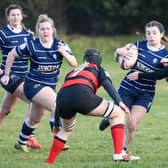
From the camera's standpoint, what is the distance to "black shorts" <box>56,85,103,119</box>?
8516 millimetres

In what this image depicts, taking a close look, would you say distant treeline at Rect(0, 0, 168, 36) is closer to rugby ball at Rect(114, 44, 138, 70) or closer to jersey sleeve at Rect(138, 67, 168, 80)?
rugby ball at Rect(114, 44, 138, 70)

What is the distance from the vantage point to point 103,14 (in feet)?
130

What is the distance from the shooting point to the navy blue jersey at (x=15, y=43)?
35.6ft

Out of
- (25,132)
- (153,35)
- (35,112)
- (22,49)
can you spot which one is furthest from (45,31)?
(25,132)

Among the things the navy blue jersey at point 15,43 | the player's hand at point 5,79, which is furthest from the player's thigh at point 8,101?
the player's hand at point 5,79

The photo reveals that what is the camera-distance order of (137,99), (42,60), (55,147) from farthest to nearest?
1. (42,60)
2. (137,99)
3. (55,147)

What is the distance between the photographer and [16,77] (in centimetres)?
1081

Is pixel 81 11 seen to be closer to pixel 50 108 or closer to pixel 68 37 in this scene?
pixel 68 37

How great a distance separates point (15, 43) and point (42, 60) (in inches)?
47.9

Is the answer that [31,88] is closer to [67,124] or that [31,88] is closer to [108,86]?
[67,124]

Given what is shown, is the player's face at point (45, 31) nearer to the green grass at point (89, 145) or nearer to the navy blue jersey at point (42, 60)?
the navy blue jersey at point (42, 60)

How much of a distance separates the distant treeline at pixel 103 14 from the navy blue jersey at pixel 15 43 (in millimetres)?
26782

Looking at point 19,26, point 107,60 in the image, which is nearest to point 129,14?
point 107,60

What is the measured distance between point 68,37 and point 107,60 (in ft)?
18.8
